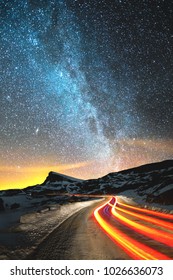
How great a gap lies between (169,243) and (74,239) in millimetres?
3768

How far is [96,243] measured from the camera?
9648 mm

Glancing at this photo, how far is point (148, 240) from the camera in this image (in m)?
9.73

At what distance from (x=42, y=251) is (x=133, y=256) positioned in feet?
10.0
